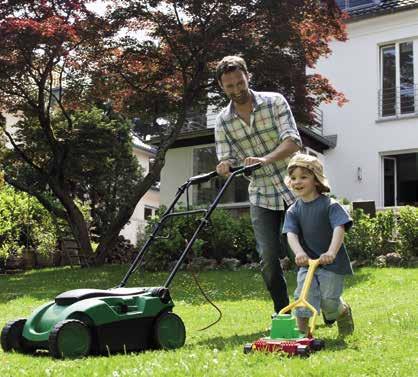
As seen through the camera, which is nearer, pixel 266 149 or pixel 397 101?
pixel 266 149

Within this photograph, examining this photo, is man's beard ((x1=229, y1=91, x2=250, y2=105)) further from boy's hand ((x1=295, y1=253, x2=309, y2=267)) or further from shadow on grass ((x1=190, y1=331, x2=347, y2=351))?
shadow on grass ((x1=190, y1=331, x2=347, y2=351))

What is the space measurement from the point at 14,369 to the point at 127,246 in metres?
15.1

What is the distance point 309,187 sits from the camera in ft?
13.1

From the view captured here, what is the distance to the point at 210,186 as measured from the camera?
55.3 ft

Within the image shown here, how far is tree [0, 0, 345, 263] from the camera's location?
11320 mm

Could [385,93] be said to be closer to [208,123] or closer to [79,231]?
[208,123]

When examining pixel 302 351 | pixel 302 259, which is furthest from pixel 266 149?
pixel 302 351

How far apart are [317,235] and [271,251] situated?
46cm

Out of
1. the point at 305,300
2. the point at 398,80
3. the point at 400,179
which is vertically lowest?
the point at 305,300

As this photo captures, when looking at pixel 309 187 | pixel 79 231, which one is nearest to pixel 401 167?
pixel 79 231

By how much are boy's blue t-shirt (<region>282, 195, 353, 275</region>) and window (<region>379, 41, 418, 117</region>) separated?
40.8ft

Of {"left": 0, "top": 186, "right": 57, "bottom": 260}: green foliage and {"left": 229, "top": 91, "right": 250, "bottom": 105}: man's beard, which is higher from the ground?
{"left": 229, "top": 91, "right": 250, "bottom": 105}: man's beard

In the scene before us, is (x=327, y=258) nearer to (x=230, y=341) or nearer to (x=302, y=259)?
(x=302, y=259)

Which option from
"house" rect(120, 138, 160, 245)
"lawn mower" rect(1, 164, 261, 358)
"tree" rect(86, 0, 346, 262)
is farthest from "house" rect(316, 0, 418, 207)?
"lawn mower" rect(1, 164, 261, 358)
